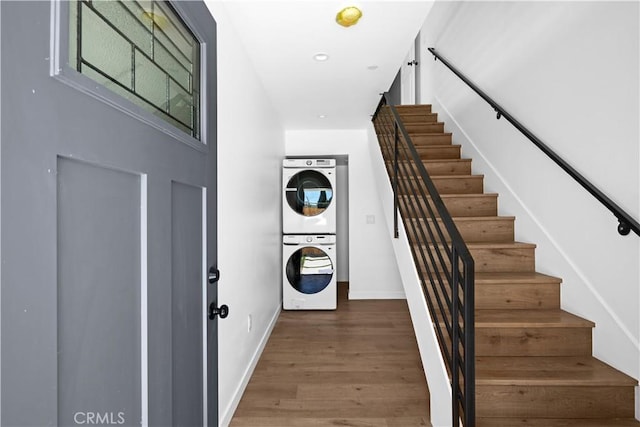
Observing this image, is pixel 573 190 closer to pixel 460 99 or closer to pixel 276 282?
pixel 460 99

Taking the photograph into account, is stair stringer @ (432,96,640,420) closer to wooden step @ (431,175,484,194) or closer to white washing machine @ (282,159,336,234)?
wooden step @ (431,175,484,194)

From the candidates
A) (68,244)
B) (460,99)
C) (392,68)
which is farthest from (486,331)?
(460,99)

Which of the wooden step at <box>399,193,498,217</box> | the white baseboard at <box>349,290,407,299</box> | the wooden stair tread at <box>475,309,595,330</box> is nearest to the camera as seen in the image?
the wooden stair tread at <box>475,309,595,330</box>

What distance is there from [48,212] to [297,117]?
3712 mm

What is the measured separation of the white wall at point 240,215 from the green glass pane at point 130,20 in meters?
0.84

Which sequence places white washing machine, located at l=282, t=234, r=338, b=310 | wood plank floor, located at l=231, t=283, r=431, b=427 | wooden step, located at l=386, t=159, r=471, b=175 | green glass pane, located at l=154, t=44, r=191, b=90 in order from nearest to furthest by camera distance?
green glass pane, located at l=154, t=44, r=191, b=90
wood plank floor, located at l=231, t=283, r=431, b=427
wooden step, located at l=386, t=159, r=471, b=175
white washing machine, located at l=282, t=234, r=338, b=310

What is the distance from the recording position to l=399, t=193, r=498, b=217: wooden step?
2.50 metres

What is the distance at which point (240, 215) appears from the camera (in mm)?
2221

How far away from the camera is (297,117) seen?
13.3 ft

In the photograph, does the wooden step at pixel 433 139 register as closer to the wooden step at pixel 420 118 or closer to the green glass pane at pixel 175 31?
the wooden step at pixel 420 118

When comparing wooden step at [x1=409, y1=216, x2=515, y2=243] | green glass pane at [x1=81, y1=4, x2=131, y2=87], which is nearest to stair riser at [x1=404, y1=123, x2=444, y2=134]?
wooden step at [x1=409, y1=216, x2=515, y2=243]

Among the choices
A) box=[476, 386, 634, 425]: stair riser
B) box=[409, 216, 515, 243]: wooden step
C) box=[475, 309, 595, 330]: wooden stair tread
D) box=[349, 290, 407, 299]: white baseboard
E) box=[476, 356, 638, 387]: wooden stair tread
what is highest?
box=[409, 216, 515, 243]: wooden step

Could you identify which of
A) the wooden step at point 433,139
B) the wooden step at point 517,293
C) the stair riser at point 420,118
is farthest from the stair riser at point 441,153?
the wooden step at point 517,293

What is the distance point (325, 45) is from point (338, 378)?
2370mm
